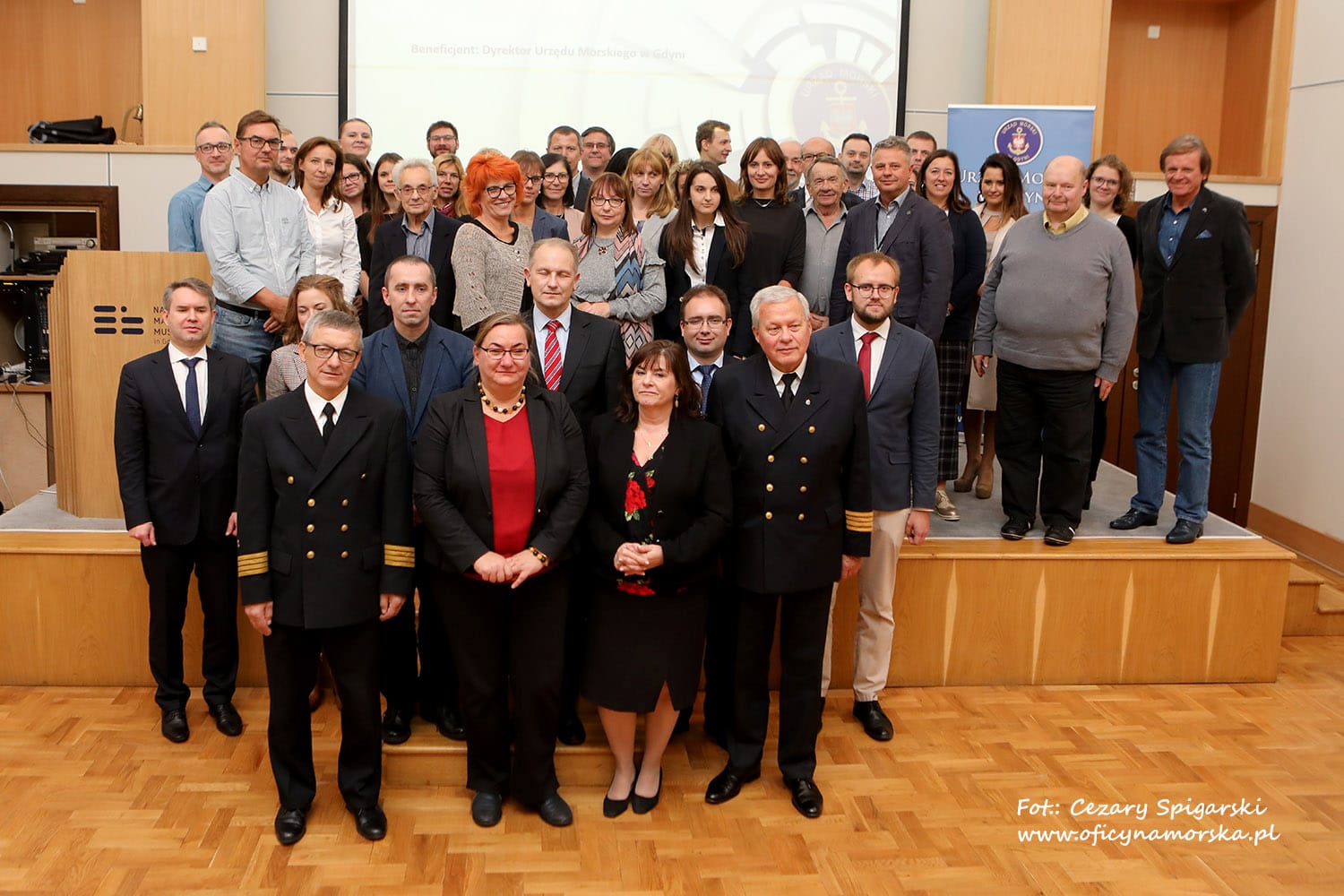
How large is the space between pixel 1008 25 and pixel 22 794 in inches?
275

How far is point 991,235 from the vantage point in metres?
5.59

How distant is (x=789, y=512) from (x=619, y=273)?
1.43m

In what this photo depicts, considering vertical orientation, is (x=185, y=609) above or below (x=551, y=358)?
below

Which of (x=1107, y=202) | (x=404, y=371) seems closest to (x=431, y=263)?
(x=404, y=371)

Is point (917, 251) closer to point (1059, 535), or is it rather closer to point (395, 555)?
point (1059, 535)

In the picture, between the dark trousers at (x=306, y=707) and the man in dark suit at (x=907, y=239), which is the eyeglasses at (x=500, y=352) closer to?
the dark trousers at (x=306, y=707)

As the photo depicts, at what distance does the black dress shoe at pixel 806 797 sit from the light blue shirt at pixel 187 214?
326 centimetres

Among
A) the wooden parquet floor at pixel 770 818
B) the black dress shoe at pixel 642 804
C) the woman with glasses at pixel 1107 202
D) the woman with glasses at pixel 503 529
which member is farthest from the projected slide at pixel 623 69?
the black dress shoe at pixel 642 804

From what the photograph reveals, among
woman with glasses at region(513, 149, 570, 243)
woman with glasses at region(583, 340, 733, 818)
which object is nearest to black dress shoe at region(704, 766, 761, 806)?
woman with glasses at region(583, 340, 733, 818)

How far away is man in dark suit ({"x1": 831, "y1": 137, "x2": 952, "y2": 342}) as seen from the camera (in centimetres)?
481

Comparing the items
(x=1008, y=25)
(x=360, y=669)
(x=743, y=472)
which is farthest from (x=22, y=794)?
(x=1008, y=25)

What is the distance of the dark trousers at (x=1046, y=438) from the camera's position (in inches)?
188

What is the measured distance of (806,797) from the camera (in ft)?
12.2

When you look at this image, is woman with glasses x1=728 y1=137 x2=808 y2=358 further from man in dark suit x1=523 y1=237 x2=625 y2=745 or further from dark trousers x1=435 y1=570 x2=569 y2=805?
dark trousers x1=435 y1=570 x2=569 y2=805
